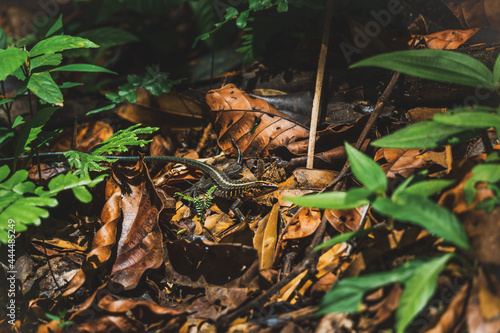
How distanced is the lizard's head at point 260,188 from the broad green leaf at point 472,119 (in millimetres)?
1805

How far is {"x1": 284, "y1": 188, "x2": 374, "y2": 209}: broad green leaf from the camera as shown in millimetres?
1895

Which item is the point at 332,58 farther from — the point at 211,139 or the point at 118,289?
the point at 118,289

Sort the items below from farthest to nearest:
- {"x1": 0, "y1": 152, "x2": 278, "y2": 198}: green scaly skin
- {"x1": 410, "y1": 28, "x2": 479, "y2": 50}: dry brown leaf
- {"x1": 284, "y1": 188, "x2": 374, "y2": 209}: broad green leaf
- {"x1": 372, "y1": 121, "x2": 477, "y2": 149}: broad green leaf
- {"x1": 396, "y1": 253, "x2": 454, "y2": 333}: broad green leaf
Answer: {"x1": 410, "y1": 28, "x2": 479, "y2": 50}: dry brown leaf, {"x1": 0, "y1": 152, "x2": 278, "y2": 198}: green scaly skin, {"x1": 372, "y1": 121, "x2": 477, "y2": 149}: broad green leaf, {"x1": 284, "y1": 188, "x2": 374, "y2": 209}: broad green leaf, {"x1": 396, "y1": 253, "x2": 454, "y2": 333}: broad green leaf

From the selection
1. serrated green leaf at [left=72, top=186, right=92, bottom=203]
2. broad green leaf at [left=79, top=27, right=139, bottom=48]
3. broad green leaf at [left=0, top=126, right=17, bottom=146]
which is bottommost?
serrated green leaf at [left=72, top=186, right=92, bottom=203]

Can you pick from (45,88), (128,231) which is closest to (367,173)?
(128,231)

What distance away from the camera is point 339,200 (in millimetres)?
2008

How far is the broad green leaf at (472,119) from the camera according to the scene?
1.84 metres

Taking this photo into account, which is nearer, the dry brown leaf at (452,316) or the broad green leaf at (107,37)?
the dry brown leaf at (452,316)

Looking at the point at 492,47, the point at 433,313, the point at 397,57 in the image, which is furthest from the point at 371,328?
the point at 492,47

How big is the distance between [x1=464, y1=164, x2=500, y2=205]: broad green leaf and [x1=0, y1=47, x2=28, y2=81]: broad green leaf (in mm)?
2847

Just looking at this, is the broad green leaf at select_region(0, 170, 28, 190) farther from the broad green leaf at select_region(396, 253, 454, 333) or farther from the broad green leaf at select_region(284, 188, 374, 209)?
the broad green leaf at select_region(396, 253, 454, 333)

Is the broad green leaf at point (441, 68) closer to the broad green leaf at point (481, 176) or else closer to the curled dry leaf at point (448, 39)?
the broad green leaf at point (481, 176)

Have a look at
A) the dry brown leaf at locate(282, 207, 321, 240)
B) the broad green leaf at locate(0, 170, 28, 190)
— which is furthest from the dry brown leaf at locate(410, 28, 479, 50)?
the broad green leaf at locate(0, 170, 28, 190)

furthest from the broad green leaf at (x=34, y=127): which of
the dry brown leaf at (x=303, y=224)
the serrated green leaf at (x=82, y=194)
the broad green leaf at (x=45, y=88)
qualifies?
the dry brown leaf at (x=303, y=224)
